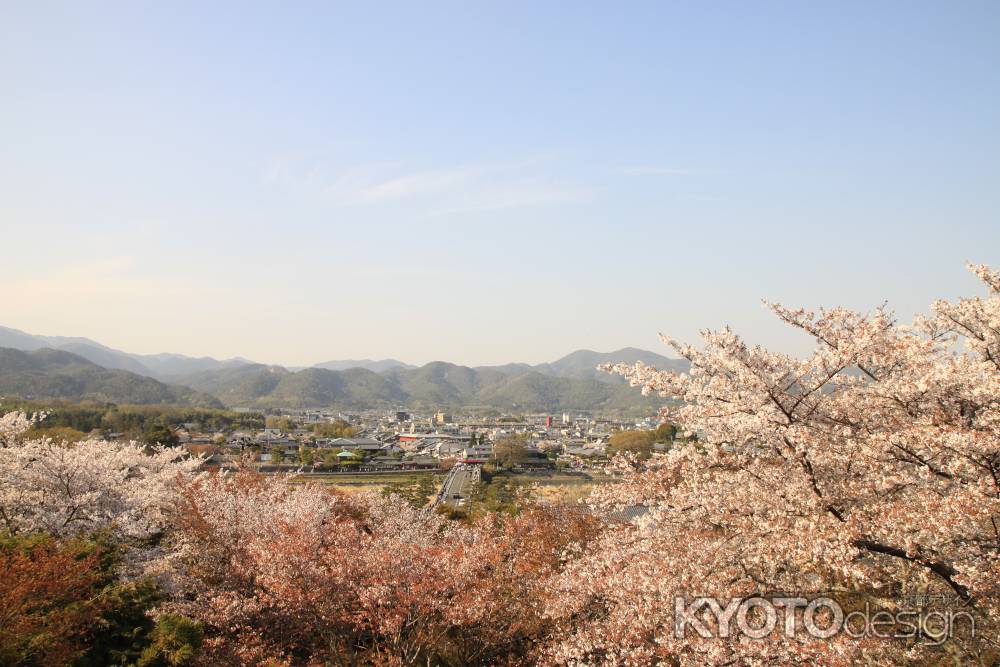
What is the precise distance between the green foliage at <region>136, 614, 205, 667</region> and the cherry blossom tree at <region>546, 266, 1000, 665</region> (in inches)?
174

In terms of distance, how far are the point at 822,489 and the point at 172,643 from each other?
24.7ft

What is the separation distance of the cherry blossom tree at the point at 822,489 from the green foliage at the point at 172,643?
14.5ft

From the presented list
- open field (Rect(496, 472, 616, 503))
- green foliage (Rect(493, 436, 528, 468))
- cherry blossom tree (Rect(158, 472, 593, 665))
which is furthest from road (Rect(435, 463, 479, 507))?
cherry blossom tree (Rect(158, 472, 593, 665))

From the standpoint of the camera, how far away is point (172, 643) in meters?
6.76

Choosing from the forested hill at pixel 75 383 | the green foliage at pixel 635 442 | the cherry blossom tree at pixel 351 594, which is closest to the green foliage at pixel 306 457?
the green foliage at pixel 635 442

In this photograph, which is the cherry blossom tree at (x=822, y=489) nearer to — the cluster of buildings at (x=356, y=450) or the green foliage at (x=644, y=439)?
the cluster of buildings at (x=356, y=450)

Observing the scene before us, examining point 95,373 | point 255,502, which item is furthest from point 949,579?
point 95,373

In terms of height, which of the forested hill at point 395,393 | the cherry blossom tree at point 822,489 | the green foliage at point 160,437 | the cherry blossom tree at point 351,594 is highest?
the cherry blossom tree at point 822,489

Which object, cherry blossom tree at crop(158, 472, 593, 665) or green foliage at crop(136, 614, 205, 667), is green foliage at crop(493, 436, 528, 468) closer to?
cherry blossom tree at crop(158, 472, 593, 665)

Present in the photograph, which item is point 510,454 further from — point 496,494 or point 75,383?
point 75,383

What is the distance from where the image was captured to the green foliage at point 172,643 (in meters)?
6.57

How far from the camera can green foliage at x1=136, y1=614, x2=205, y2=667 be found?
6571 mm

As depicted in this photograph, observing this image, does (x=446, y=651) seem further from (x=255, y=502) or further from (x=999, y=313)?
(x=999, y=313)

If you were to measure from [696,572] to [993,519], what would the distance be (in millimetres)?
2473
